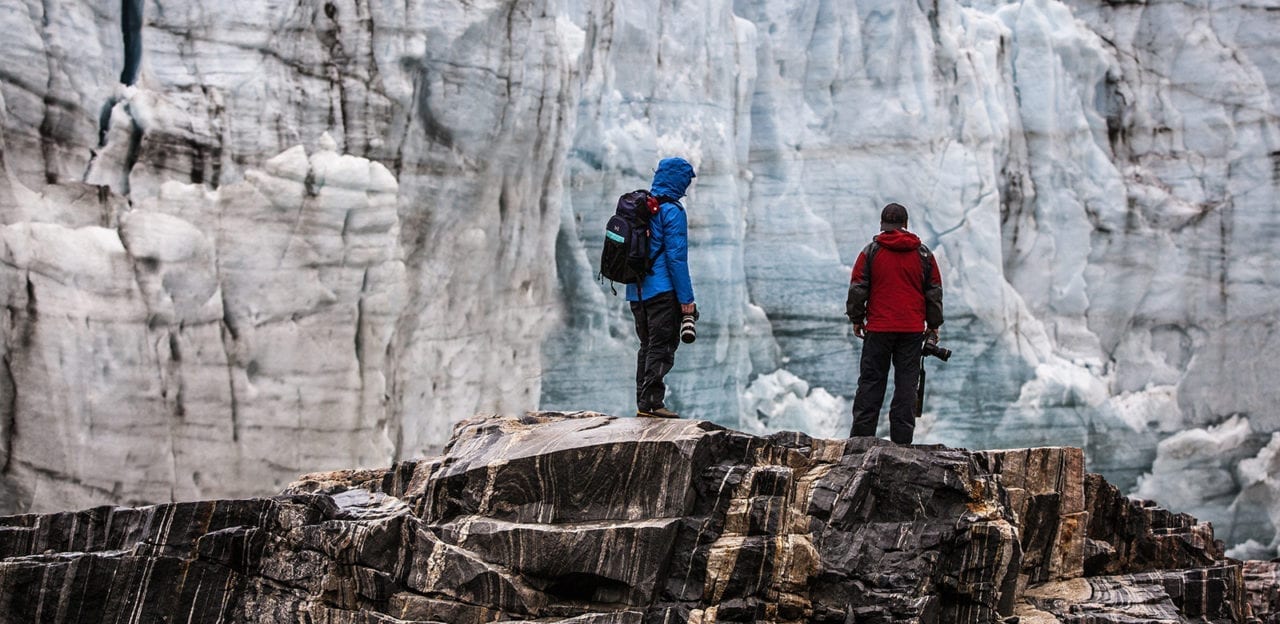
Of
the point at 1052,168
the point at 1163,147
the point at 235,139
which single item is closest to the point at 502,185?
the point at 235,139

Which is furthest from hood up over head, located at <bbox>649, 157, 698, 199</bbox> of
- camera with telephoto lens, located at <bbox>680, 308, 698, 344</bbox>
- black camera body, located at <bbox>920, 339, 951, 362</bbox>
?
black camera body, located at <bbox>920, 339, 951, 362</bbox>

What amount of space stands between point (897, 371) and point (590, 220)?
851 centimetres

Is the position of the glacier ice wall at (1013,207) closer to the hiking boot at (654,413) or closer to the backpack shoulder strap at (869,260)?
Answer: the hiking boot at (654,413)

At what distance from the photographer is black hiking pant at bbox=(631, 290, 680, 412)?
308 inches

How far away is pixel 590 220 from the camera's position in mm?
16047

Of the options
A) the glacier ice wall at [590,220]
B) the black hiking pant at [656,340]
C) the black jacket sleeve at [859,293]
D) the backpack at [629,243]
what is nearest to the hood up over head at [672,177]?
the backpack at [629,243]

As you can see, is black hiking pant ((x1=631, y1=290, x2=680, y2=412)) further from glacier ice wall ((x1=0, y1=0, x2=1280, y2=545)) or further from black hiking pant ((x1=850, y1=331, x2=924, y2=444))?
glacier ice wall ((x1=0, y1=0, x2=1280, y2=545))

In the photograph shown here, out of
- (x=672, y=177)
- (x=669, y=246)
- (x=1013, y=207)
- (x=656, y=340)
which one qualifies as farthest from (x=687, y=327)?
(x=1013, y=207)

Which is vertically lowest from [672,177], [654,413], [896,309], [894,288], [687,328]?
[654,413]

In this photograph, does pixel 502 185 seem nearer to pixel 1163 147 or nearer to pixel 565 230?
pixel 565 230

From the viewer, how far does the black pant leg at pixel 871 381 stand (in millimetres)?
7926

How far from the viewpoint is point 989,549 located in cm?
732

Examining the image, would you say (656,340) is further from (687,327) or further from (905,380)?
(905,380)

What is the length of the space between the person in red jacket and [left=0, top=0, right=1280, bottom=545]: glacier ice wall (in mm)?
5929
